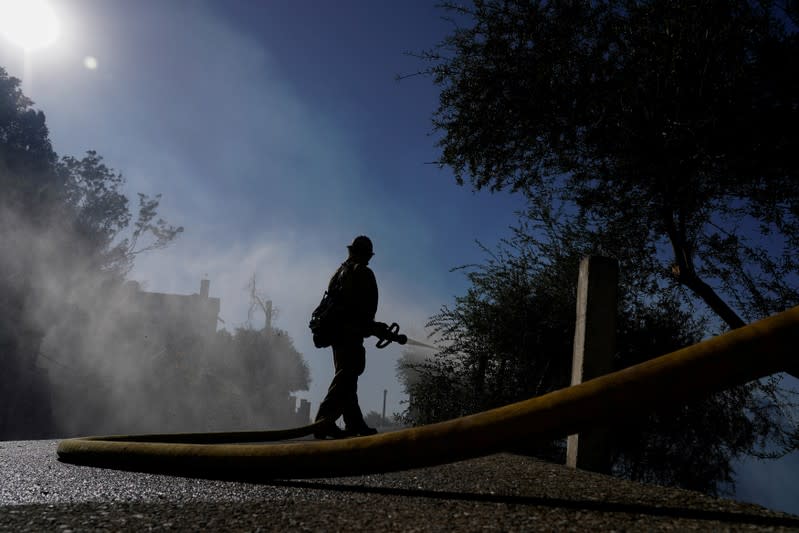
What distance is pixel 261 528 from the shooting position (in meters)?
2.23

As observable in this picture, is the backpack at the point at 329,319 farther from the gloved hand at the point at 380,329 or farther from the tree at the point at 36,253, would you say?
the tree at the point at 36,253

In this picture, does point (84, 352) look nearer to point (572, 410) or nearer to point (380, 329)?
point (380, 329)

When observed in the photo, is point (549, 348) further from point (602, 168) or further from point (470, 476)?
point (470, 476)

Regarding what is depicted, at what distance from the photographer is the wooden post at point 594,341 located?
4.56m

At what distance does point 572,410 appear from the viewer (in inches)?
85.7

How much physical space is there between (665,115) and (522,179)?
7.60 feet

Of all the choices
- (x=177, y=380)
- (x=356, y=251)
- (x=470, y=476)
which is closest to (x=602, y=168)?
(x=356, y=251)

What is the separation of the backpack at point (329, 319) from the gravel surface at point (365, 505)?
7.60 feet

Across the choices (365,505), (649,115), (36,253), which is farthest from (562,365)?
(36,253)

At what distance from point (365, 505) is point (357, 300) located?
10.6 ft

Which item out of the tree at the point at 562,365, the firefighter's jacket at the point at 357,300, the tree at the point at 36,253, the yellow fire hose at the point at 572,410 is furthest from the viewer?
the tree at the point at 36,253

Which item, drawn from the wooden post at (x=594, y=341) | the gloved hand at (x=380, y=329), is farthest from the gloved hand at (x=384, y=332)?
A: the wooden post at (x=594, y=341)

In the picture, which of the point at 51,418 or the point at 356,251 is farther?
the point at 51,418

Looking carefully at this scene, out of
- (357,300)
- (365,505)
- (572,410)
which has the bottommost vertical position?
(365,505)
